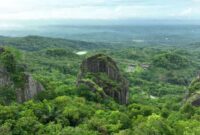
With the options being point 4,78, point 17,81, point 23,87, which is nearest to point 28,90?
point 23,87

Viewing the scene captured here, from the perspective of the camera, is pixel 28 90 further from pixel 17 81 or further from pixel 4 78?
pixel 4 78


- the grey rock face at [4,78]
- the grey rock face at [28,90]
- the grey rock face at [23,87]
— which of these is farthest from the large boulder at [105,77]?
the grey rock face at [4,78]

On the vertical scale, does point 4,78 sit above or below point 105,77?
above

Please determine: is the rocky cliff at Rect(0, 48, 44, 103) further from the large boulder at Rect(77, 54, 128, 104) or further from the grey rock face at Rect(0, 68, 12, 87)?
the large boulder at Rect(77, 54, 128, 104)

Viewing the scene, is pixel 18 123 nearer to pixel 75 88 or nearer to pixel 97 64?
pixel 75 88

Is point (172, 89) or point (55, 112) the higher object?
point (55, 112)

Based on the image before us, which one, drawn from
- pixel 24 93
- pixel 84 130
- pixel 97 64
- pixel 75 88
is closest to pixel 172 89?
pixel 97 64
